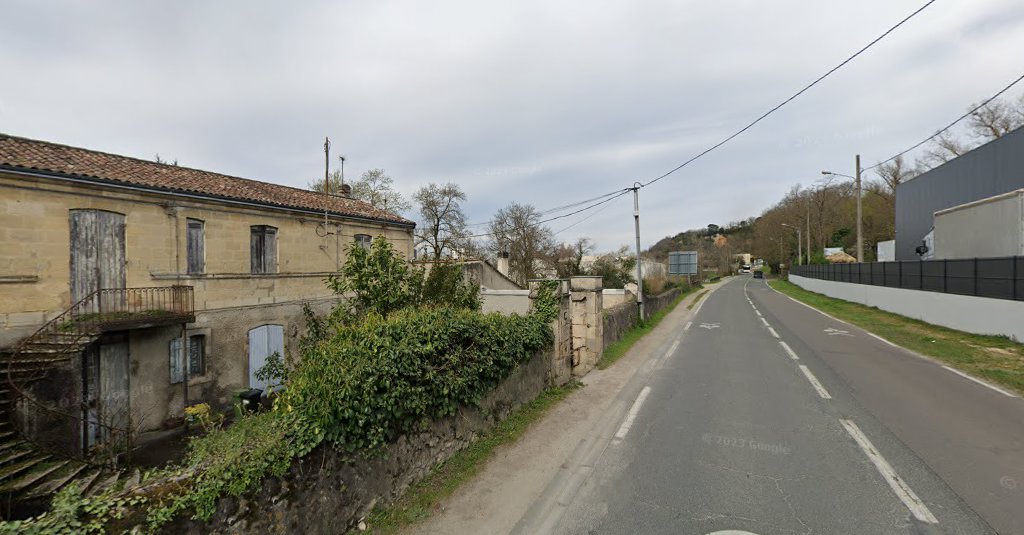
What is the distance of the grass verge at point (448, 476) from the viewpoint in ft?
13.2

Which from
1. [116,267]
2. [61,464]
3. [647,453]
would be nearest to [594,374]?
[647,453]

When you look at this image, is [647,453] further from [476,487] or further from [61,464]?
[61,464]

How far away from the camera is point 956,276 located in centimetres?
1429

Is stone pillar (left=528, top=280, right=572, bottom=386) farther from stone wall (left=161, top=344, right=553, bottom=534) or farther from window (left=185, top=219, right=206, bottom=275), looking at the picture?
window (left=185, top=219, right=206, bottom=275)

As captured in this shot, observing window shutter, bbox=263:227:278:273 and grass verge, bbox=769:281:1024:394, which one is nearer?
grass verge, bbox=769:281:1024:394

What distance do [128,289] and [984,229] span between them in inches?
1201

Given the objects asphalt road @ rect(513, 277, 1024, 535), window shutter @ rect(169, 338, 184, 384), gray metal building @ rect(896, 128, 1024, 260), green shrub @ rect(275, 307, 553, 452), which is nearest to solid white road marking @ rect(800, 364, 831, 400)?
asphalt road @ rect(513, 277, 1024, 535)

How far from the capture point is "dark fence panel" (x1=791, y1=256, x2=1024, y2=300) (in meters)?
11.5

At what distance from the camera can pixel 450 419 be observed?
525 centimetres

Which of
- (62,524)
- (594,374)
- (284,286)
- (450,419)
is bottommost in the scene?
(594,374)

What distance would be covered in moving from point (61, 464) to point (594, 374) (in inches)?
417

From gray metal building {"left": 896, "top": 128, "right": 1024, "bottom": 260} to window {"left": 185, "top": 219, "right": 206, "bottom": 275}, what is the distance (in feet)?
119

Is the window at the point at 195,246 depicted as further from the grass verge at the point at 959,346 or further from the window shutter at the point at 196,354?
the grass verge at the point at 959,346

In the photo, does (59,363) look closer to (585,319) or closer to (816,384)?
(585,319)
